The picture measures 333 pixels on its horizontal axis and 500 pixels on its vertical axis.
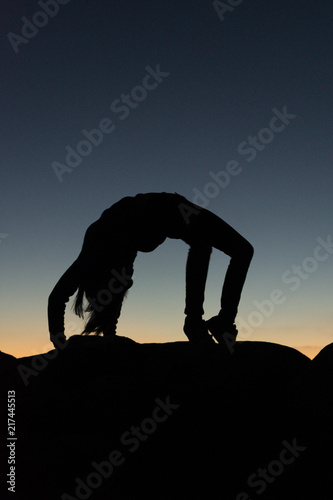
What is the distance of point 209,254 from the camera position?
5.07 m

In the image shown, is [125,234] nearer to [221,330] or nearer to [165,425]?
[221,330]

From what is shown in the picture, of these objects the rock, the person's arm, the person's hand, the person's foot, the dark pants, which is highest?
the person's arm

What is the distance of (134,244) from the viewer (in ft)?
17.4

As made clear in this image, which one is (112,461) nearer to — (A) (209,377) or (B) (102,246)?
(A) (209,377)

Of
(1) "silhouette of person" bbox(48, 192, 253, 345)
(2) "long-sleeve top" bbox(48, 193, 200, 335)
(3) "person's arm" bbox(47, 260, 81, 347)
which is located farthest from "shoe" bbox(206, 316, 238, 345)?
(3) "person's arm" bbox(47, 260, 81, 347)

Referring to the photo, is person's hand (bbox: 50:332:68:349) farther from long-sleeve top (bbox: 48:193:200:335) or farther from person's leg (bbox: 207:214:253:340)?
person's leg (bbox: 207:214:253:340)

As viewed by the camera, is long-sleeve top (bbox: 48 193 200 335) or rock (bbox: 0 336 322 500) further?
long-sleeve top (bbox: 48 193 200 335)

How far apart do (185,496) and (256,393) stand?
3.79ft

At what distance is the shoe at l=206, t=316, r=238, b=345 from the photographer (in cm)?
495

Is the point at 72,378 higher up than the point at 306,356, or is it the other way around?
the point at 72,378

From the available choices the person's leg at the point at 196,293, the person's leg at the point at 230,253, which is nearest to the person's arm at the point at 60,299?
the person's leg at the point at 196,293

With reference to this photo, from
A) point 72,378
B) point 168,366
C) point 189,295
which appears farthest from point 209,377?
point 72,378

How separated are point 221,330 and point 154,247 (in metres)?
1.25

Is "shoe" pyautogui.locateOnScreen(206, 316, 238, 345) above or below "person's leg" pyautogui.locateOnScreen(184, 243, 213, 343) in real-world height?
below
